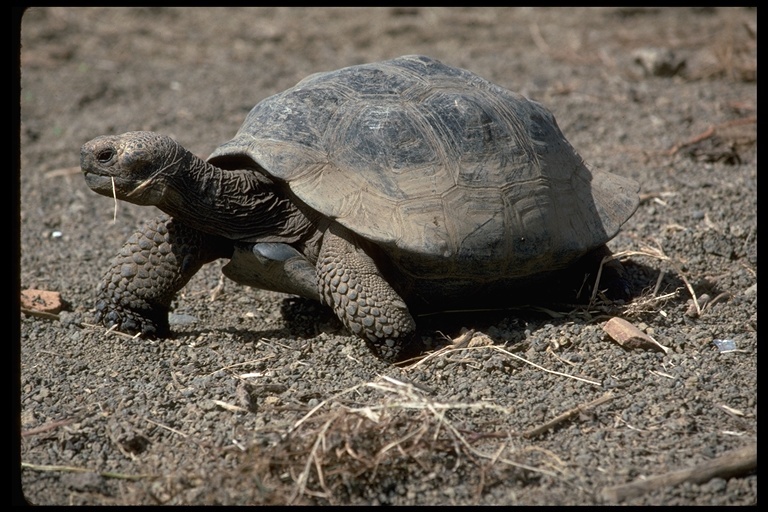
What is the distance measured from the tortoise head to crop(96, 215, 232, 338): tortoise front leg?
28 centimetres

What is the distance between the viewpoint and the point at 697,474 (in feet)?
8.84

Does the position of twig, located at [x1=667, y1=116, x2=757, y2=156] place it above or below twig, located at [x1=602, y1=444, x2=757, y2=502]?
below

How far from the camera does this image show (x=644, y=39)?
890 cm

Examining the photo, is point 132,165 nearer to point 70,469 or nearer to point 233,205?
point 233,205

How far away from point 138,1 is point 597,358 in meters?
8.43

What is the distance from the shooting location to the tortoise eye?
11.6 ft

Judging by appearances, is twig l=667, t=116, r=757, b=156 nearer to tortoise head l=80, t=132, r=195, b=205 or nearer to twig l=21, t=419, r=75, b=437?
tortoise head l=80, t=132, r=195, b=205

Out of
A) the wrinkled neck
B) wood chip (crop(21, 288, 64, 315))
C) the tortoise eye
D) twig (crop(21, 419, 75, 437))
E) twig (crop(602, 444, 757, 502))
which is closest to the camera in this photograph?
twig (crop(602, 444, 757, 502))

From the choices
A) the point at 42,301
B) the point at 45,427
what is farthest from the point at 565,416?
the point at 42,301

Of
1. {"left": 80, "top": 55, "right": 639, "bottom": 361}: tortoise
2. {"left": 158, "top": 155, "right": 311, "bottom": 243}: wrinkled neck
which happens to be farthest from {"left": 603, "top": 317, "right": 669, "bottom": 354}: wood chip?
{"left": 158, "top": 155, "right": 311, "bottom": 243}: wrinkled neck

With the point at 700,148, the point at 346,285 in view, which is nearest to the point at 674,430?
the point at 346,285

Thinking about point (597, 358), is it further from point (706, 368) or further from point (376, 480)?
point (376, 480)

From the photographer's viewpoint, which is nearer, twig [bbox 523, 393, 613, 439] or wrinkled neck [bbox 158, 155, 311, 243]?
twig [bbox 523, 393, 613, 439]

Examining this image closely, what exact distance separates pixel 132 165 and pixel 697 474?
248cm
